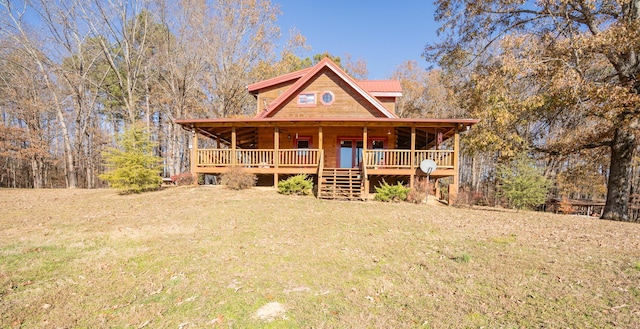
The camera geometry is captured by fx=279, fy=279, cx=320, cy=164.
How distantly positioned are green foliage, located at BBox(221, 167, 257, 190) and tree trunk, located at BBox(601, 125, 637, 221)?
15612 mm

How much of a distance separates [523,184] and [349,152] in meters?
8.84

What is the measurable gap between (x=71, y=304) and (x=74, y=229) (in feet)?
15.2

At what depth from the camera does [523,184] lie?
38.7 ft

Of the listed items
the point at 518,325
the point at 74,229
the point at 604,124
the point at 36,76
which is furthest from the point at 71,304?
the point at 36,76

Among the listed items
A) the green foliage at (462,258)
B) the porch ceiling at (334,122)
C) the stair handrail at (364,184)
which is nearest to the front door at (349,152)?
the porch ceiling at (334,122)

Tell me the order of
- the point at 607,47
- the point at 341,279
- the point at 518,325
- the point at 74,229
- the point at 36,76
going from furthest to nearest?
the point at 36,76
the point at 607,47
the point at 74,229
the point at 341,279
the point at 518,325

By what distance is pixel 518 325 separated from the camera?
10.5ft

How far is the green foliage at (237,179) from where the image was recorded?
13477 mm

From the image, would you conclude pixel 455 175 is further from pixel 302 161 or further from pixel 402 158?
pixel 302 161

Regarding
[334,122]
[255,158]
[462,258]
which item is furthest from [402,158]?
[462,258]

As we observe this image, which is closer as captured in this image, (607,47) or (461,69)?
(607,47)

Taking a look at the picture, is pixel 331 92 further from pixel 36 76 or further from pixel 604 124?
pixel 36 76

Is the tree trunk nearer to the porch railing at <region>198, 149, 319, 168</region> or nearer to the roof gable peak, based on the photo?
the roof gable peak

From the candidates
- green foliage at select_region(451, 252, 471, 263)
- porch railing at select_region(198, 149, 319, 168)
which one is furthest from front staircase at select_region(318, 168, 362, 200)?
green foliage at select_region(451, 252, 471, 263)
